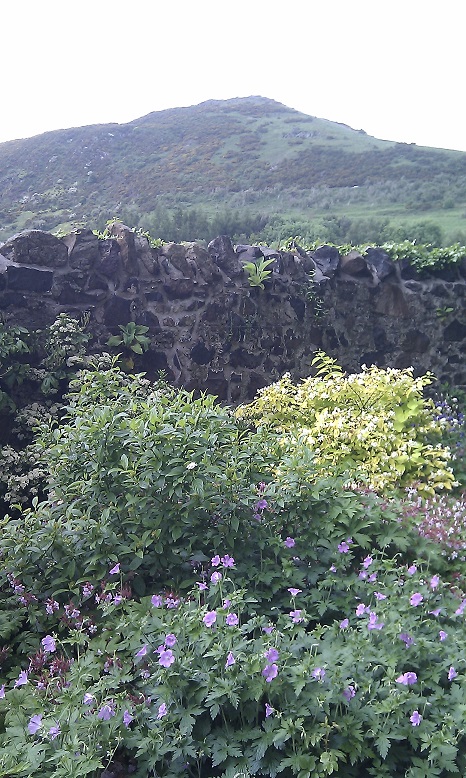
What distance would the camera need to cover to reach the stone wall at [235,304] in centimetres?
478

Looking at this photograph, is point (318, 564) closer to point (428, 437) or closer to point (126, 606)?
point (126, 606)

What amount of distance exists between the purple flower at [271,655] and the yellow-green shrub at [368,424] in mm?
1613

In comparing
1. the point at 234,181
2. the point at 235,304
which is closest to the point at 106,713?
the point at 235,304

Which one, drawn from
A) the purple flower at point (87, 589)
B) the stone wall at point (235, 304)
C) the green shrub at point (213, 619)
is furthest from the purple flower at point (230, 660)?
the stone wall at point (235, 304)

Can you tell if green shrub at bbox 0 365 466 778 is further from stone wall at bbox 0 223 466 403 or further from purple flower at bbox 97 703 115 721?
stone wall at bbox 0 223 466 403

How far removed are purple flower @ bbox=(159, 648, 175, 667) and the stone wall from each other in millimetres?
3427

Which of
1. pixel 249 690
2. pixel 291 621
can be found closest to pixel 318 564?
pixel 291 621

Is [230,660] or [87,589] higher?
[230,660]

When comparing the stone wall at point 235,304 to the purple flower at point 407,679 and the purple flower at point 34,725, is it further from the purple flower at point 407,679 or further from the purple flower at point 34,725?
the purple flower at point 407,679

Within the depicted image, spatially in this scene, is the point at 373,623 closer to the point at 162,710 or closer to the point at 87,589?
the point at 162,710

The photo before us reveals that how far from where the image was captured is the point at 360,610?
6.51 ft

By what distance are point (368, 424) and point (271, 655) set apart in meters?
2.37

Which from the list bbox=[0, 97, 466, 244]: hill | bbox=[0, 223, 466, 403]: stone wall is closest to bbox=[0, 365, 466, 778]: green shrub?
bbox=[0, 223, 466, 403]: stone wall

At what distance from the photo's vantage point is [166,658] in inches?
63.9
